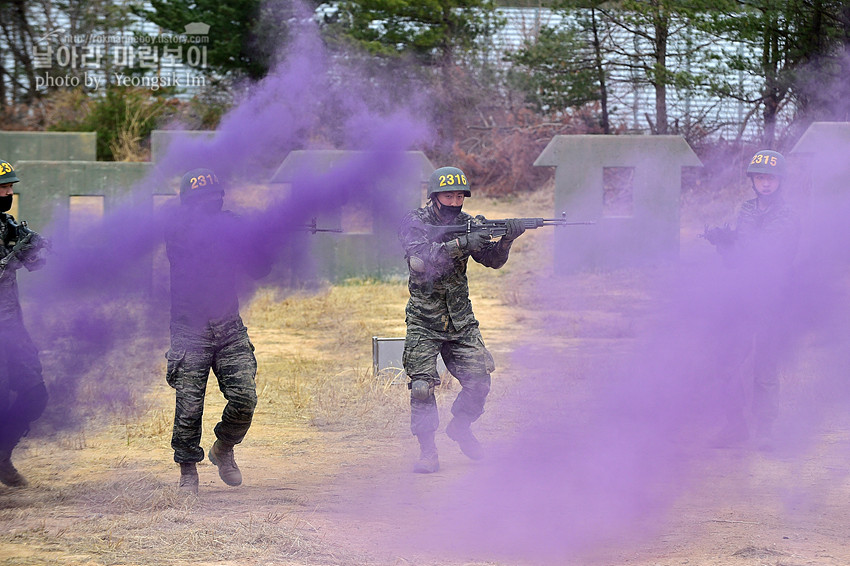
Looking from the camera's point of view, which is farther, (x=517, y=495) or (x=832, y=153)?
(x=832, y=153)

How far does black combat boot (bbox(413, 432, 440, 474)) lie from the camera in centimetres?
664

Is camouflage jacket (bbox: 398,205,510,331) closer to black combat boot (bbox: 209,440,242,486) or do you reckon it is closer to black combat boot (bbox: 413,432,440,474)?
black combat boot (bbox: 413,432,440,474)

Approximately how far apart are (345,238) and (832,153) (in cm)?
729

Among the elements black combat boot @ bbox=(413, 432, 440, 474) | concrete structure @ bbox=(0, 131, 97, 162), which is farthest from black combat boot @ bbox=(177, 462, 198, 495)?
concrete structure @ bbox=(0, 131, 97, 162)

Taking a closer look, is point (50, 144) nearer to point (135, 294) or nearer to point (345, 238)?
point (345, 238)

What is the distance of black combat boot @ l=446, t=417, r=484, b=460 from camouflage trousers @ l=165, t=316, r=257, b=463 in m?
1.48

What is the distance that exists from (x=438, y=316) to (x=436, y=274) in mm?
266

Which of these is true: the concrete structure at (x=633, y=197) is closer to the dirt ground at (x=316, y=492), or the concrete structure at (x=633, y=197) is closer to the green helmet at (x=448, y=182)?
the dirt ground at (x=316, y=492)

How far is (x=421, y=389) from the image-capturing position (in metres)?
→ 6.50

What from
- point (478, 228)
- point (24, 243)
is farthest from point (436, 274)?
point (24, 243)

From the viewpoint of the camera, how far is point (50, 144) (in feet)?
71.1

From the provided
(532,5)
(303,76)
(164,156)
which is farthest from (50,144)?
(303,76)

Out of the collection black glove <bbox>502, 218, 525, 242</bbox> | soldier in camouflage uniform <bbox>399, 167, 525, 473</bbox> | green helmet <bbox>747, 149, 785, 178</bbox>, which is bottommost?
soldier in camouflage uniform <bbox>399, 167, 525, 473</bbox>

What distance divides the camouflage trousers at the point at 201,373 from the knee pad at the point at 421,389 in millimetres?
1110
